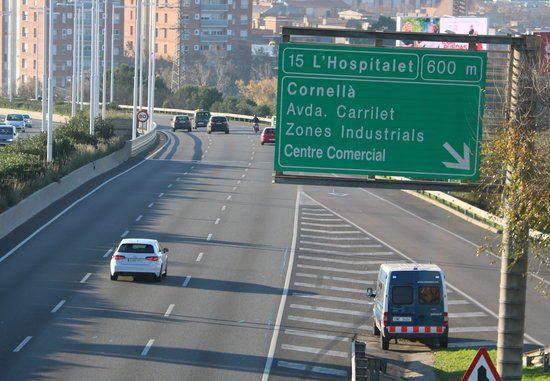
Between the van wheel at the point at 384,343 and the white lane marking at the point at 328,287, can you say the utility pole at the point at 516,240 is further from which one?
the white lane marking at the point at 328,287

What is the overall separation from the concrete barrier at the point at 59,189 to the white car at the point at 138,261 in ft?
27.9

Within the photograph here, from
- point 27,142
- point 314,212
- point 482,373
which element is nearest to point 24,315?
point 482,373

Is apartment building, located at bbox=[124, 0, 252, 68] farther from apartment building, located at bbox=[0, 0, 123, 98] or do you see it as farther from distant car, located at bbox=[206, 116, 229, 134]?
distant car, located at bbox=[206, 116, 229, 134]

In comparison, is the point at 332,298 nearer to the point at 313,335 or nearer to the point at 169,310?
the point at 313,335

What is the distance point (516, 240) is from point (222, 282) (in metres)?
21.0

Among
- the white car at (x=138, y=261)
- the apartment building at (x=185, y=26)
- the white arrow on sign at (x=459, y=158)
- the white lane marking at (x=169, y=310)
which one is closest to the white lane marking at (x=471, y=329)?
the white lane marking at (x=169, y=310)

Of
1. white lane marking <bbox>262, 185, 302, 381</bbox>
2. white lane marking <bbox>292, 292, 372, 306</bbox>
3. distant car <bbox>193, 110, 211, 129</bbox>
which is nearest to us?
white lane marking <bbox>262, 185, 302, 381</bbox>

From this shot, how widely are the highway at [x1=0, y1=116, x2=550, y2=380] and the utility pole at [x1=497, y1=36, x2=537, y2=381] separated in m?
10.5

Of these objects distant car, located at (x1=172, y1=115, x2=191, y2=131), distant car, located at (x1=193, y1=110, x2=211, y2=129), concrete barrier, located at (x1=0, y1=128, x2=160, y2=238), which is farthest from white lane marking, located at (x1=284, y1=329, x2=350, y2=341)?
distant car, located at (x1=193, y1=110, x2=211, y2=129)

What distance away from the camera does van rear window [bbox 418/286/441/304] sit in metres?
28.9

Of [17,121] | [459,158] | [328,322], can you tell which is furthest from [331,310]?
[17,121]

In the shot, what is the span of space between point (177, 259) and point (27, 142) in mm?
22398

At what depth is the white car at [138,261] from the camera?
35688 mm

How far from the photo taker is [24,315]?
3056 cm
